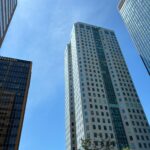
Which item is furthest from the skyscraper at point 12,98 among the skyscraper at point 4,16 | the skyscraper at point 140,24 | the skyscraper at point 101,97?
the skyscraper at point 140,24

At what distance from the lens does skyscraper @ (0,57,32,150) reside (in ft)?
308

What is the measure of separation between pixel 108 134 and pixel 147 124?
23382 millimetres

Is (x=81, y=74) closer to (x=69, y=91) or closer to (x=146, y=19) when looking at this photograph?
(x=69, y=91)

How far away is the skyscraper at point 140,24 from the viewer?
122 meters

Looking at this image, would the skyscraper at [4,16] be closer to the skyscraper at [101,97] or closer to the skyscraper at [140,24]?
the skyscraper at [101,97]

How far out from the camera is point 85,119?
3583 inches

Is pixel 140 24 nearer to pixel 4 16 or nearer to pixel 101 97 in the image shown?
pixel 101 97

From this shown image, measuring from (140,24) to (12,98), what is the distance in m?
Result: 95.5

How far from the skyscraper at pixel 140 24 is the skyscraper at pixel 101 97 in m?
13.8

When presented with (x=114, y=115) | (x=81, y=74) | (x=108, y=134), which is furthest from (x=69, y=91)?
(x=108, y=134)

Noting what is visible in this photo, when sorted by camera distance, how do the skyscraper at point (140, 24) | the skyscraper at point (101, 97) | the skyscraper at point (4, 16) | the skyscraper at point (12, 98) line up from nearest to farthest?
the skyscraper at point (4, 16) < the skyscraper at point (101, 97) < the skyscraper at point (12, 98) < the skyscraper at point (140, 24)

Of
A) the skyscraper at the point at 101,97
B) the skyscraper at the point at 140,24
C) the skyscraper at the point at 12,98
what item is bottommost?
the skyscraper at the point at 12,98

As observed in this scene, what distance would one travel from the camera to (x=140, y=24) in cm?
13075

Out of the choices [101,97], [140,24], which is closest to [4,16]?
[101,97]
